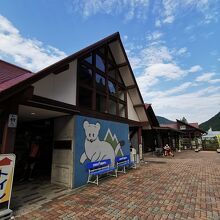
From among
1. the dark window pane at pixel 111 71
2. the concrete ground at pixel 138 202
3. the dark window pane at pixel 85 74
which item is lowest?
the concrete ground at pixel 138 202

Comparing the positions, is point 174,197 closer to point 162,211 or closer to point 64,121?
point 162,211

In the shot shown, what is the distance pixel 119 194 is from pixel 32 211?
8.86 ft

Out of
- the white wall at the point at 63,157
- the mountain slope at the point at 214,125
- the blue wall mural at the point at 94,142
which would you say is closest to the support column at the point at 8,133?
the white wall at the point at 63,157

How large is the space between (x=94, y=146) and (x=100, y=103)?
230cm

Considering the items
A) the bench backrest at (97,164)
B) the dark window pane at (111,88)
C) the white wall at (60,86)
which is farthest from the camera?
the dark window pane at (111,88)

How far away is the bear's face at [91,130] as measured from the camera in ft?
23.9

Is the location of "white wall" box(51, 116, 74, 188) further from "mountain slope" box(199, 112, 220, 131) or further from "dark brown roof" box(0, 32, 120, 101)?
"mountain slope" box(199, 112, 220, 131)

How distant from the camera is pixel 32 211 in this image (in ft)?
14.6

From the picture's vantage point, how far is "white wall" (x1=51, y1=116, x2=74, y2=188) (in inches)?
258

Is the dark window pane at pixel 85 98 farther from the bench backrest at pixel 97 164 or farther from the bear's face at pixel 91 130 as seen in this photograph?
the bench backrest at pixel 97 164

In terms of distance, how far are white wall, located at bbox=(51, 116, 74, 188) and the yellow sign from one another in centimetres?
245

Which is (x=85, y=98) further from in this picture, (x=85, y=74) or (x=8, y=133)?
(x=8, y=133)

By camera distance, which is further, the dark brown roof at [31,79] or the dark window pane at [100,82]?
the dark window pane at [100,82]

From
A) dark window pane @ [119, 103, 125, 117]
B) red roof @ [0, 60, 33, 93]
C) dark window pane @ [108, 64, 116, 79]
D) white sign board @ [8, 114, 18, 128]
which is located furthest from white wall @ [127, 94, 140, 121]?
white sign board @ [8, 114, 18, 128]
